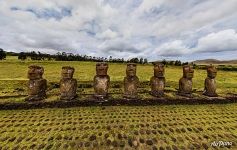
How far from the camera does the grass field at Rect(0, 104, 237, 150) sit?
7.56 m

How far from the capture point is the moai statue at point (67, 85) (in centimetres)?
1260

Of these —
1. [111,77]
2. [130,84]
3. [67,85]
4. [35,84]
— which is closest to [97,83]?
[67,85]

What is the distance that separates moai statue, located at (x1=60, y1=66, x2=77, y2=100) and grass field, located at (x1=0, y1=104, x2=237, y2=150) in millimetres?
1279

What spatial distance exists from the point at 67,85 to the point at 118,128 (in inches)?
197

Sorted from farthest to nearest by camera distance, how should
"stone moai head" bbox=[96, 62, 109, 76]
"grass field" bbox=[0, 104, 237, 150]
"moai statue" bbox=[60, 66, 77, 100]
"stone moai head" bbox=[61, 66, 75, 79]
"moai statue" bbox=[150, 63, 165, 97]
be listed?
"moai statue" bbox=[150, 63, 165, 97]
"stone moai head" bbox=[96, 62, 109, 76]
"stone moai head" bbox=[61, 66, 75, 79]
"moai statue" bbox=[60, 66, 77, 100]
"grass field" bbox=[0, 104, 237, 150]

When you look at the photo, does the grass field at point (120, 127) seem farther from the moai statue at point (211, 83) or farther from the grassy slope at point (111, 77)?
the grassy slope at point (111, 77)

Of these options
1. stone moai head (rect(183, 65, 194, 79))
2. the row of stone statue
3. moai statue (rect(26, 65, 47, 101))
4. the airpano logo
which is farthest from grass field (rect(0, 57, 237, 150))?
stone moai head (rect(183, 65, 194, 79))

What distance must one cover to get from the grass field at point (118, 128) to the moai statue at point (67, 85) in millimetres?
1279

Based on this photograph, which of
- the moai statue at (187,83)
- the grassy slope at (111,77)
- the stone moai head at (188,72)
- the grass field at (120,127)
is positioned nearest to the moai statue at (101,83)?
the grass field at (120,127)

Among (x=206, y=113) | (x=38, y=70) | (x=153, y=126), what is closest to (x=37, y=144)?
(x=153, y=126)

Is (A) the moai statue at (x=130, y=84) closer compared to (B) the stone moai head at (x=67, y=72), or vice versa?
(B) the stone moai head at (x=67, y=72)

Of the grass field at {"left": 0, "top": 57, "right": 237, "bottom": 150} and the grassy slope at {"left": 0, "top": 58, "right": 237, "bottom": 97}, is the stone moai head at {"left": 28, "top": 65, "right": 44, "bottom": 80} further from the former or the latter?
the grassy slope at {"left": 0, "top": 58, "right": 237, "bottom": 97}

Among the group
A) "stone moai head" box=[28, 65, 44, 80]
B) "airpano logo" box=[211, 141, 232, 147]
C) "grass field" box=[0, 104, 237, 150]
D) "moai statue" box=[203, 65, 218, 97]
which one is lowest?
"airpano logo" box=[211, 141, 232, 147]

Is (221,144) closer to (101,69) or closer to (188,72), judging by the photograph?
(188,72)
